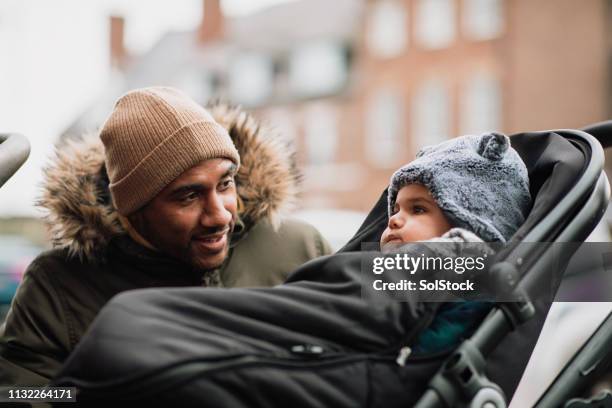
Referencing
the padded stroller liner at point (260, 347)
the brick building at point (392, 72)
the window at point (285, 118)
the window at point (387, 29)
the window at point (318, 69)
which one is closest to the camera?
the padded stroller liner at point (260, 347)

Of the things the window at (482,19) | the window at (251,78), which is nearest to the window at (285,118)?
the window at (251,78)

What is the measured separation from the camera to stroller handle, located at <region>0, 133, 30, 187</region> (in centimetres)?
202

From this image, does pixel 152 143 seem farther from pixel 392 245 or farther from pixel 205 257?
pixel 392 245

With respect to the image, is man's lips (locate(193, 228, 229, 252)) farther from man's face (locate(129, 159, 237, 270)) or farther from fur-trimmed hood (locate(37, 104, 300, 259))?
fur-trimmed hood (locate(37, 104, 300, 259))

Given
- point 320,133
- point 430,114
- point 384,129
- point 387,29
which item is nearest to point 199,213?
point 430,114

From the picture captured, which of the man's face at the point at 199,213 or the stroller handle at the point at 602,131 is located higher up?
the stroller handle at the point at 602,131

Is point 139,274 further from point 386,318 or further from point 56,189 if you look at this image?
point 386,318

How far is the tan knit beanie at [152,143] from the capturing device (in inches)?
89.9

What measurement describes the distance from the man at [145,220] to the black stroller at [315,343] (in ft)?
2.06

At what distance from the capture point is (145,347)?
1.45 meters

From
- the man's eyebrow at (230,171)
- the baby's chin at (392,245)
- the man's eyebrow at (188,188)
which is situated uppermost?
the man's eyebrow at (230,171)

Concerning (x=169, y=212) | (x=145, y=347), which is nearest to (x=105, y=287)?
(x=169, y=212)

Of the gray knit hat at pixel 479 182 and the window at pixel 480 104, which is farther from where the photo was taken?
the window at pixel 480 104

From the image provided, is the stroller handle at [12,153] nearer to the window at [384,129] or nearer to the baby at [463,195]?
the baby at [463,195]
